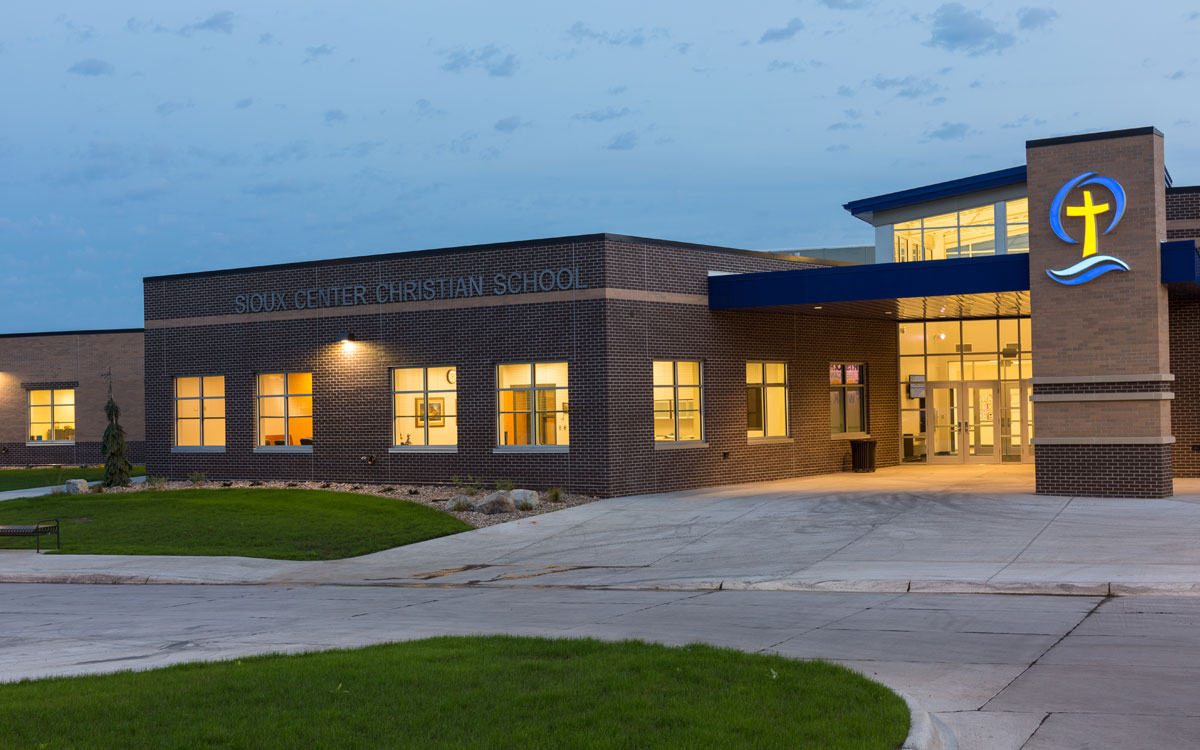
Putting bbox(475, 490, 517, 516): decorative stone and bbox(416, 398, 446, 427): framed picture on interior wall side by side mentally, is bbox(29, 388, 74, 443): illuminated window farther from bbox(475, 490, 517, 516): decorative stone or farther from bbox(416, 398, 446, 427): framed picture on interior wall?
bbox(475, 490, 517, 516): decorative stone

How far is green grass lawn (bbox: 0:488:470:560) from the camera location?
21.6 meters

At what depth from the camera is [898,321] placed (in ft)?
113

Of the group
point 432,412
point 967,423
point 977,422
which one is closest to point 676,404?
point 432,412

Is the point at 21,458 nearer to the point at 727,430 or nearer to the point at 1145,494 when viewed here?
the point at 727,430

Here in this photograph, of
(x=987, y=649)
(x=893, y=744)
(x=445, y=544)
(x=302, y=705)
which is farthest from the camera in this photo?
(x=445, y=544)

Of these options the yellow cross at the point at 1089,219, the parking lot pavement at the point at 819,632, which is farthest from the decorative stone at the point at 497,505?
the yellow cross at the point at 1089,219

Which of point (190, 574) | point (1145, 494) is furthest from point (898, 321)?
point (190, 574)

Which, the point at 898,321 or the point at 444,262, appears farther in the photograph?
the point at 898,321

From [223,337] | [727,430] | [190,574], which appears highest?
[223,337]

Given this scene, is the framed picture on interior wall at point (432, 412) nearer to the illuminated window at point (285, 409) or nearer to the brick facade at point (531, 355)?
the brick facade at point (531, 355)

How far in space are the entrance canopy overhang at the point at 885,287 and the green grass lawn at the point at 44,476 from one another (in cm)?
2304

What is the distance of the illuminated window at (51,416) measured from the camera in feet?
166

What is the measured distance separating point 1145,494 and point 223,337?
23.7m

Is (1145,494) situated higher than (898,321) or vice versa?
(898,321)
